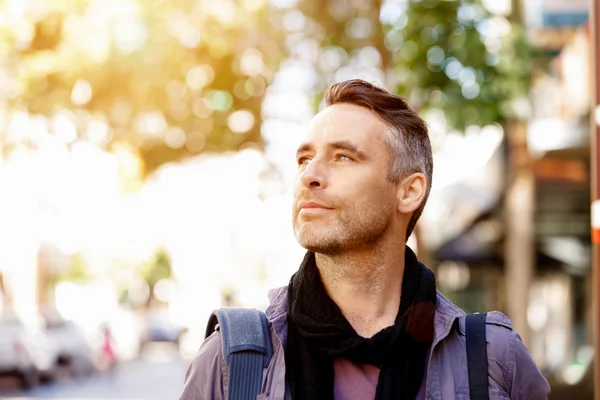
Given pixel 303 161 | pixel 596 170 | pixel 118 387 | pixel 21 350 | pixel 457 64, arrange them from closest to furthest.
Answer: pixel 303 161 → pixel 596 170 → pixel 457 64 → pixel 21 350 → pixel 118 387

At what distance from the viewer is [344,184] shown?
300 centimetres

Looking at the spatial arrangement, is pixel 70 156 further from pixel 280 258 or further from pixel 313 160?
pixel 280 258

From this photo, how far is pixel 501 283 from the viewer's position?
86.1 feet

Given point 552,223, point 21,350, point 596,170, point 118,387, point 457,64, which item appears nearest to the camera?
point 596,170

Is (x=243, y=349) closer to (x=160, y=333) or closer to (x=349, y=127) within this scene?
(x=349, y=127)

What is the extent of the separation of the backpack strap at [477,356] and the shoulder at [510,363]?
18mm

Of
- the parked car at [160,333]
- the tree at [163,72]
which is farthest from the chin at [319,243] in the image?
the parked car at [160,333]

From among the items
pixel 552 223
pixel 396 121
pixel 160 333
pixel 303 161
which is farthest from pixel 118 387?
pixel 160 333

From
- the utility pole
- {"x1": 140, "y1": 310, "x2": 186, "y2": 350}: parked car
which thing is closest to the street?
the utility pole

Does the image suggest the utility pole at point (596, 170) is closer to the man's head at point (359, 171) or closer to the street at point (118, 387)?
the man's head at point (359, 171)

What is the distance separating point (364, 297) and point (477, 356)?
0.36 meters

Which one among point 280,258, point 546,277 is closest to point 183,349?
point 280,258

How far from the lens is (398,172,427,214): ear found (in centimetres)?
314

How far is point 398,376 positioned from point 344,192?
51 centimetres
